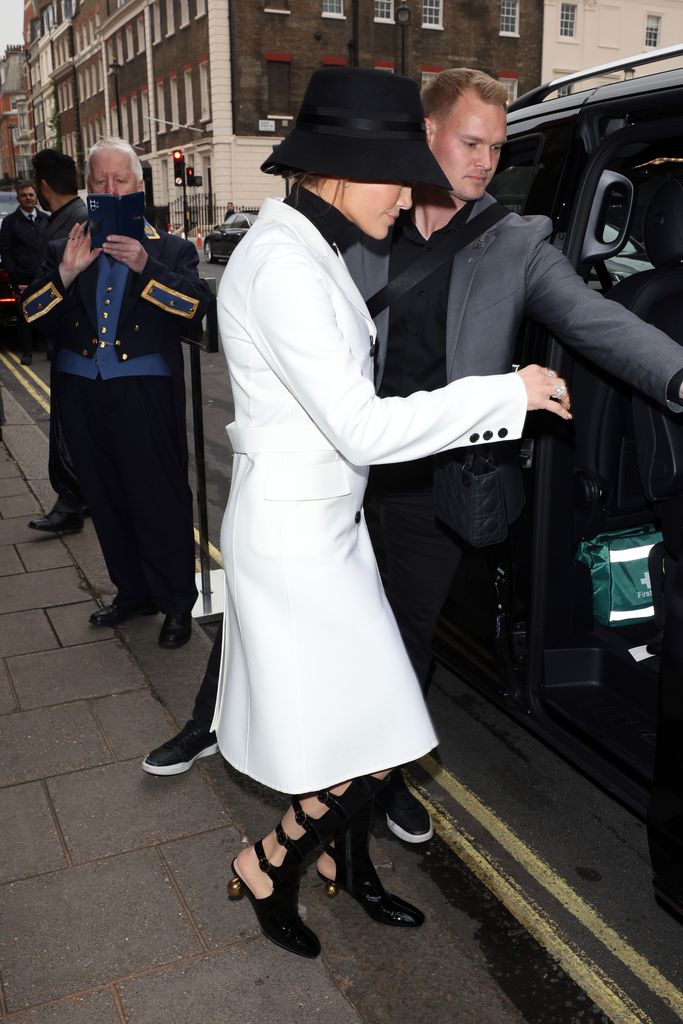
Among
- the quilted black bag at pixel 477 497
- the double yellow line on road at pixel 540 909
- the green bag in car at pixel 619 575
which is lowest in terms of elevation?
the double yellow line on road at pixel 540 909

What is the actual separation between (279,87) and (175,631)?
3849 cm

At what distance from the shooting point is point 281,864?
2.47 metres

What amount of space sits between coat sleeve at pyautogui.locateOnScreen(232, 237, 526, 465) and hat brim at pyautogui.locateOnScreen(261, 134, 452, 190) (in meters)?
0.20

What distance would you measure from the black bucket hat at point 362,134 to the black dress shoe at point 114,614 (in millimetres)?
3009

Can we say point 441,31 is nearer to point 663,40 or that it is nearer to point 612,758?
point 663,40

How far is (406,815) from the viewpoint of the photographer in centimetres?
305

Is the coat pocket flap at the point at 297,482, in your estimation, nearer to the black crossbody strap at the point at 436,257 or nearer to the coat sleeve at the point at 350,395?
the coat sleeve at the point at 350,395

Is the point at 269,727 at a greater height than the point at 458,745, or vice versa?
the point at 269,727

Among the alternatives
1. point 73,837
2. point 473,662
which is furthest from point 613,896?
point 73,837

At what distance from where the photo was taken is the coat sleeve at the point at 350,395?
1.87m

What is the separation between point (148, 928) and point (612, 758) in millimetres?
1357

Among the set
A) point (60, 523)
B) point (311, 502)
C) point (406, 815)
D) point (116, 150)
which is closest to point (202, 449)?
point (116, 150)

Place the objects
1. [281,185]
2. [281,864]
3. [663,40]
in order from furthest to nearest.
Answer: [663,40] < [281,185] < [281,864]

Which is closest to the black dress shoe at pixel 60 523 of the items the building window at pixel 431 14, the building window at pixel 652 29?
the building window at pixel 431 14
